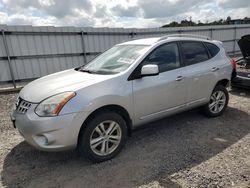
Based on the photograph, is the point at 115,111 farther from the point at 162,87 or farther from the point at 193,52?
the point at 193,52

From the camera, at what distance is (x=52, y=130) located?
8.82ft

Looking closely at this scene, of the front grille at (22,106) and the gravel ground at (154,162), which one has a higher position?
the front grille at (22,106)

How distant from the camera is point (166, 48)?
382cm

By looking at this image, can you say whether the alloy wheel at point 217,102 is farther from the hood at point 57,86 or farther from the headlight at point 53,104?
the headlight at point 53,104

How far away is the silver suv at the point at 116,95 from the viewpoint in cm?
275

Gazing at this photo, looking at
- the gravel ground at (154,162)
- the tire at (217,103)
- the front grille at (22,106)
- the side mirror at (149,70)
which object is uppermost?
the side mirror at (149,70)

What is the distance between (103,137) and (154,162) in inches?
31.9

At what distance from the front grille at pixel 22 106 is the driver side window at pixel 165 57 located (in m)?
1.82

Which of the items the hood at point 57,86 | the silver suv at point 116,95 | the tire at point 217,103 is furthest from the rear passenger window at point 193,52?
the hood at point 57,86

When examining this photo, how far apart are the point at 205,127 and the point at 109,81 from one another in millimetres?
2290

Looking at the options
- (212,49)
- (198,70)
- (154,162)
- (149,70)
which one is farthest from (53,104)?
(212,49)

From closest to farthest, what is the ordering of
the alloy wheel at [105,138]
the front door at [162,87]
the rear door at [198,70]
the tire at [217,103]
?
the alloy wheel at [105,138] < the front door at [162,87] < the rear door at [198,70] < the tire at [217,103]

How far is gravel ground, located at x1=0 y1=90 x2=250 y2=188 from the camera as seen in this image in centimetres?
273

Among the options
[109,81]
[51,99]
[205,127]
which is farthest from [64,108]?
[205,127]
